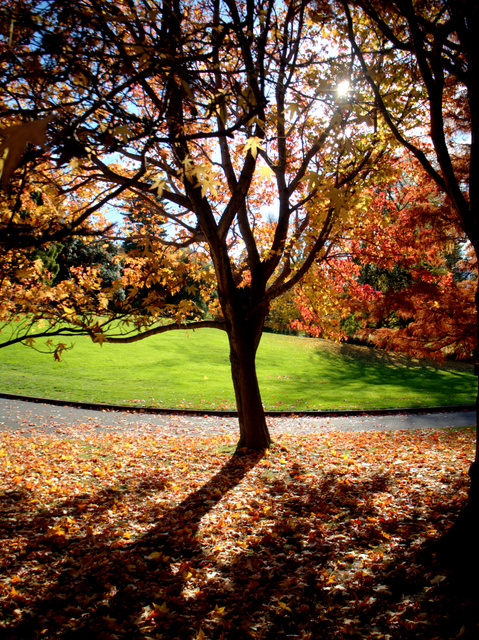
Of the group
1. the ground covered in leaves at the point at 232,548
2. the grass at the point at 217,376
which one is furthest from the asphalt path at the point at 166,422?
the ground covered in leaves at the point at 232,548

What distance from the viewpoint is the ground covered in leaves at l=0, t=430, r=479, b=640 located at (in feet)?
8.39

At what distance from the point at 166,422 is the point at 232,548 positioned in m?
7.31

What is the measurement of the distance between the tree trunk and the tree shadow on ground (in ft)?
7.85

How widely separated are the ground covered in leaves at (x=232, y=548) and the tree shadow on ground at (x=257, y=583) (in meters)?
0.01

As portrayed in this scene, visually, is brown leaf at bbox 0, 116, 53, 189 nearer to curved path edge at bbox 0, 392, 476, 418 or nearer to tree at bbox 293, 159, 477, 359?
tree at bbox 293, 159, 477, 359

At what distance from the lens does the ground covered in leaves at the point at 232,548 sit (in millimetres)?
2559

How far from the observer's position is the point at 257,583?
3.02 meters

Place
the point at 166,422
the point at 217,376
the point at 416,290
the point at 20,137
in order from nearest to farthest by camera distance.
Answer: the point at 20,137
the point at 416,290
the point at 166,422
the point at 217,376

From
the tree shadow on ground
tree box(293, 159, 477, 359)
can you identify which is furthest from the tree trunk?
the tree shadow on ground

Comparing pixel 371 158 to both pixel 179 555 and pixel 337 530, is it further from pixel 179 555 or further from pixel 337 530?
pixel 179 555

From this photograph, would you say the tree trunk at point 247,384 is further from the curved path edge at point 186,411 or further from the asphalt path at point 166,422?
the curved path edge at point 186,411

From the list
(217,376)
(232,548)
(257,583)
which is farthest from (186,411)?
(257,583)

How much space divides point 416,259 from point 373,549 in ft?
19.9

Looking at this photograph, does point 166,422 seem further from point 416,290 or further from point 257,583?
point 257,583
